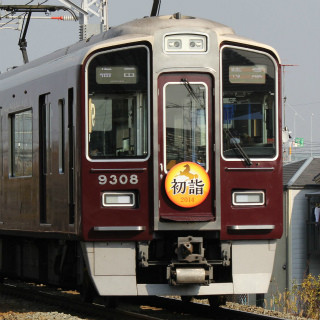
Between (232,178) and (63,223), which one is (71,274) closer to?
(63,223)

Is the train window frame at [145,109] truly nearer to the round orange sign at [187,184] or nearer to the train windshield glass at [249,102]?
the round orange sign at [187,184]

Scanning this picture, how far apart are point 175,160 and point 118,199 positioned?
0.73 m

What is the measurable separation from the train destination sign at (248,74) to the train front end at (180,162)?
0.01 meters

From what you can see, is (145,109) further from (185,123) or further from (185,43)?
(185,43)

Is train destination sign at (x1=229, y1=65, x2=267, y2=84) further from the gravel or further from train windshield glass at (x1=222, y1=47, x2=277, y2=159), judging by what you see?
the gravel

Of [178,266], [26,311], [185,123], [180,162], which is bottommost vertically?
[26,311]

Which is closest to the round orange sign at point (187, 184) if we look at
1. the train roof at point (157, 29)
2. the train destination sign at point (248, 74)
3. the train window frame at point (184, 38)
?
the train destination sign at point (248, 74)

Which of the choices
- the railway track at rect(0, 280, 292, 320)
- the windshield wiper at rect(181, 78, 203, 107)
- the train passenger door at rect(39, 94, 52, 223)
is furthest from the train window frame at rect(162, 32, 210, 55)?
the railway track at rect(0, 280, 292, 320)

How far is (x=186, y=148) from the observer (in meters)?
12.1

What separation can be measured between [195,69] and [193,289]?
2.32 m

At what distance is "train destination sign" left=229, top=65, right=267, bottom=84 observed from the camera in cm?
1231

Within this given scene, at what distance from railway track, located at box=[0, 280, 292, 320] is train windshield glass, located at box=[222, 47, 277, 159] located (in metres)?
1.86

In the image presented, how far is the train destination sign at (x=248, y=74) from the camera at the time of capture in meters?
12.3

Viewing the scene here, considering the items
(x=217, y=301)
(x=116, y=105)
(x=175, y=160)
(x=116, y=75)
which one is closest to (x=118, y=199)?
(x=175, y=160)
